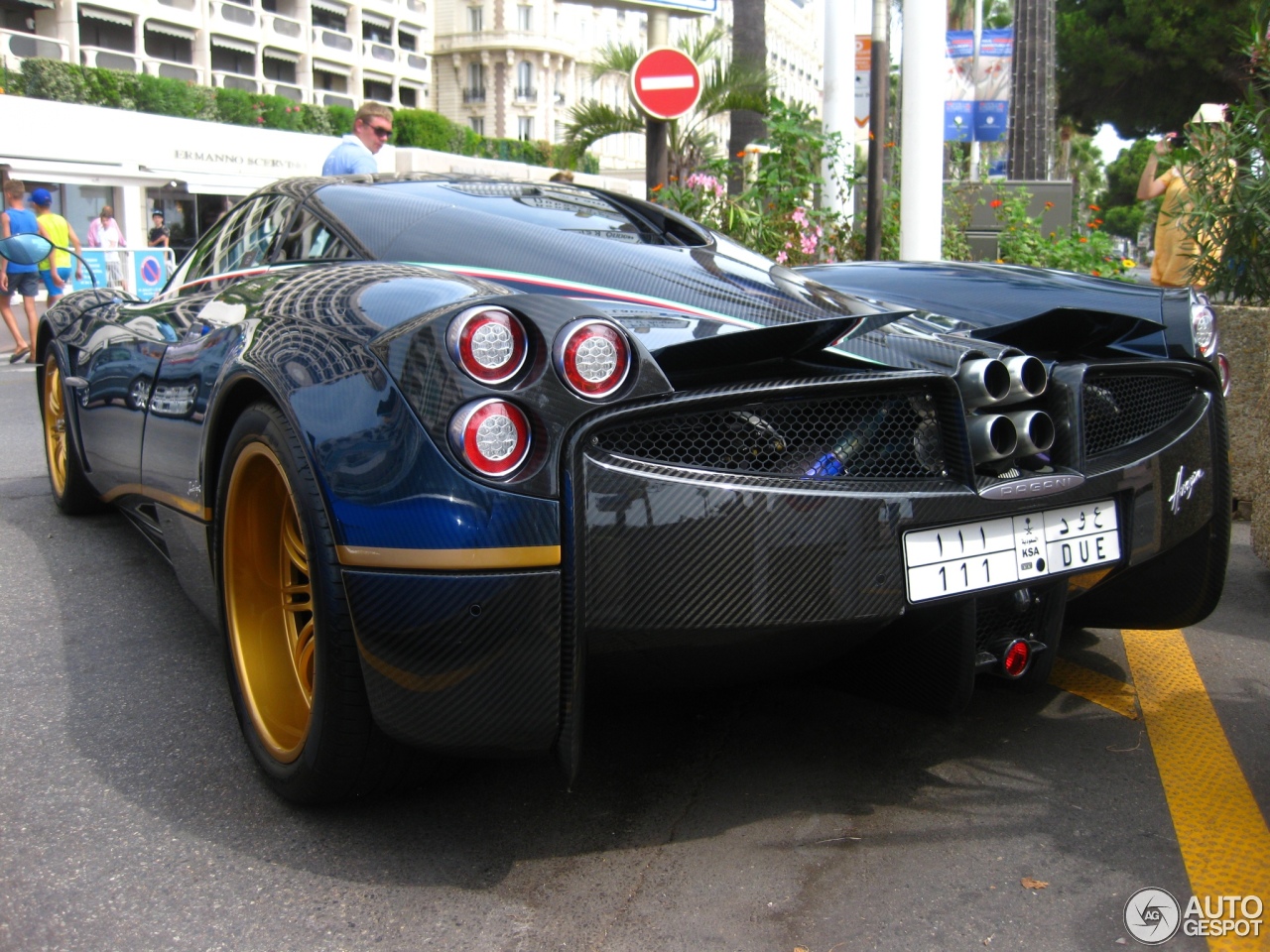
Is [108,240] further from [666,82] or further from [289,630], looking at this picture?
[289,630]

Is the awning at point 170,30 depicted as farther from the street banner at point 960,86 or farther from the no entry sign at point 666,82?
the no entry sign at point 666,82

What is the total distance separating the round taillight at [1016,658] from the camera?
98.3 inches

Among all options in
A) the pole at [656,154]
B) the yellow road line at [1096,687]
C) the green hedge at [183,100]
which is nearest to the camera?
the yellow road line at [1096,687]

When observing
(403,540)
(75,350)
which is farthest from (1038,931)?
(75,350)

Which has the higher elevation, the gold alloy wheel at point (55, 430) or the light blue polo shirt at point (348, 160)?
the light blue polo shirt at point (348, 160)

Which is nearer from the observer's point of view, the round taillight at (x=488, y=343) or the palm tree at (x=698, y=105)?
the round taillight at (x=488, y=343)

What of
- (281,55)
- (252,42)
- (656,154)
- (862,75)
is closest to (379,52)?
(281,55)

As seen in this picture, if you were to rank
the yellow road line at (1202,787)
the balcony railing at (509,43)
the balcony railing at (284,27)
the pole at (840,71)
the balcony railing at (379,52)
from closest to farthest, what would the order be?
the yellow road line at (1202,787)
the pole at (840,71)
the balcony railing at (284,27)
the balcony railing at (379,52)
the balcony railing at (509,43)

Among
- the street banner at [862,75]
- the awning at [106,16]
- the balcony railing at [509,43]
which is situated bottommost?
the street banner at [862,75]

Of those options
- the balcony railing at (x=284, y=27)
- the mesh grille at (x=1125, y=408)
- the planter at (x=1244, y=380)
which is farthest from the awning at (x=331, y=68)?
the mesh grille at (x=1125, y=408)

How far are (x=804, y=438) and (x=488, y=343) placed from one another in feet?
1.91

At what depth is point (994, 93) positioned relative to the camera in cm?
1900

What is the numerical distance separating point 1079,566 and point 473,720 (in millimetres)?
1168

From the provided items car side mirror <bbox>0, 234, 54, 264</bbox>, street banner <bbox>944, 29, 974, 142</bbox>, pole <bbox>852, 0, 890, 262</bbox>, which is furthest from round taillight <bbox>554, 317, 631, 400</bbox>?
street banner <bbox>944, 29, 974, 142</bbox>
